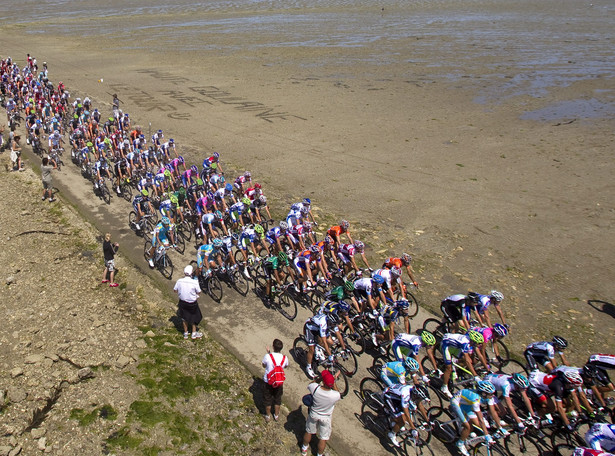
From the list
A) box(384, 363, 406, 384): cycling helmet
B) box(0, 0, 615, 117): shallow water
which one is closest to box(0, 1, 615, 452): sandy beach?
box(0, 0, 615, 117): shallow water

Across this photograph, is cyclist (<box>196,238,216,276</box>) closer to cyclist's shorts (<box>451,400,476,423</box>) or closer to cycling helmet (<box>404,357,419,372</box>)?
cycling helmet (<box>404,357,419,372</box>)

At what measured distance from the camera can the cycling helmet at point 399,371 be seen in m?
8.94

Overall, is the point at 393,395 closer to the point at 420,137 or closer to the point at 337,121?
the point at 420,137

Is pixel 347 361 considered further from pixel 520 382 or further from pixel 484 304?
pixel 520 382

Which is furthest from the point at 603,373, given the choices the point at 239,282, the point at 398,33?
the point at 398,33

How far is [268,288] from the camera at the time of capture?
13.0 m

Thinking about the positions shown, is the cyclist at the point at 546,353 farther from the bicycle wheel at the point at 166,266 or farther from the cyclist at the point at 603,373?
the bicycle wheel at the point at 166,266

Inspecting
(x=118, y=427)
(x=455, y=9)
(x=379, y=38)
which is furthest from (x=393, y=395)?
(x=455, y=9)

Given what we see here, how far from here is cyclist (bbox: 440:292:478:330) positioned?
1078cm

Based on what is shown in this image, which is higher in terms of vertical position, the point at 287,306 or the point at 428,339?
the point at 428,339

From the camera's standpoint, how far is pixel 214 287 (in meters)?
13.6

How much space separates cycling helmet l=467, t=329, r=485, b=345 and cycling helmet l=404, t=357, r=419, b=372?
155cm

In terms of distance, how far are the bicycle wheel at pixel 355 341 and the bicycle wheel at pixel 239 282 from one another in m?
3.46

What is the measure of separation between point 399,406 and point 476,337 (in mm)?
2300
